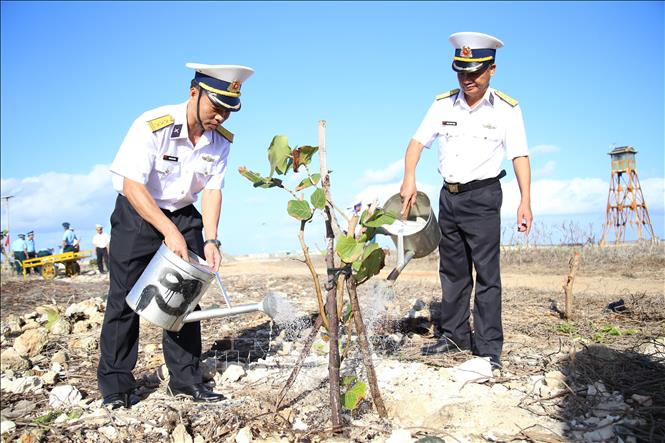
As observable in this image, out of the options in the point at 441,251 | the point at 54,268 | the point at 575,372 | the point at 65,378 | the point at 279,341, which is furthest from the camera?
the point at 54,268

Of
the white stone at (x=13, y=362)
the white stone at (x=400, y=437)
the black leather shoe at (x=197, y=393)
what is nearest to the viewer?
the white stone at (x=400, y=437)

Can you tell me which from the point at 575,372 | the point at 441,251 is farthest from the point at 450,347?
the point at 575,372

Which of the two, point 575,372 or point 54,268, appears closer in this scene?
point 575,372

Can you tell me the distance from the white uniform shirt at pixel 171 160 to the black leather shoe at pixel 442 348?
1582 millimetres

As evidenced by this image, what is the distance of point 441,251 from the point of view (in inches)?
143

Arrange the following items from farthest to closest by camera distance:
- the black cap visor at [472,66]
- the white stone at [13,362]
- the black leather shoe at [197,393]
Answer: the white stone at [13,362] → the black cap visor at [472,66] → the black leather shoe at [197,393]

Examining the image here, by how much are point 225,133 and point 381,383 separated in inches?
62.4

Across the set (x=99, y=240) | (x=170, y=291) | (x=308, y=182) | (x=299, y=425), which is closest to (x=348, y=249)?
(x=308, y=182)

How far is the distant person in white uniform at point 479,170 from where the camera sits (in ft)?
10.8

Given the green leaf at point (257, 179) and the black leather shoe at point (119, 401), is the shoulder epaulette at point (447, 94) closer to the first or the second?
the green leaf at point (257, 179)

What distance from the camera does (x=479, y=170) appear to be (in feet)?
11.1

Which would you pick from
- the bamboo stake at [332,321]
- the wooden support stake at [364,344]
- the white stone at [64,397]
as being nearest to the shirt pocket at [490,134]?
the bamboo stake at [332,321]

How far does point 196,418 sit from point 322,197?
1197 millimetres

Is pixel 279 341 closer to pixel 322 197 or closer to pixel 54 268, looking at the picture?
pixel 322 197
